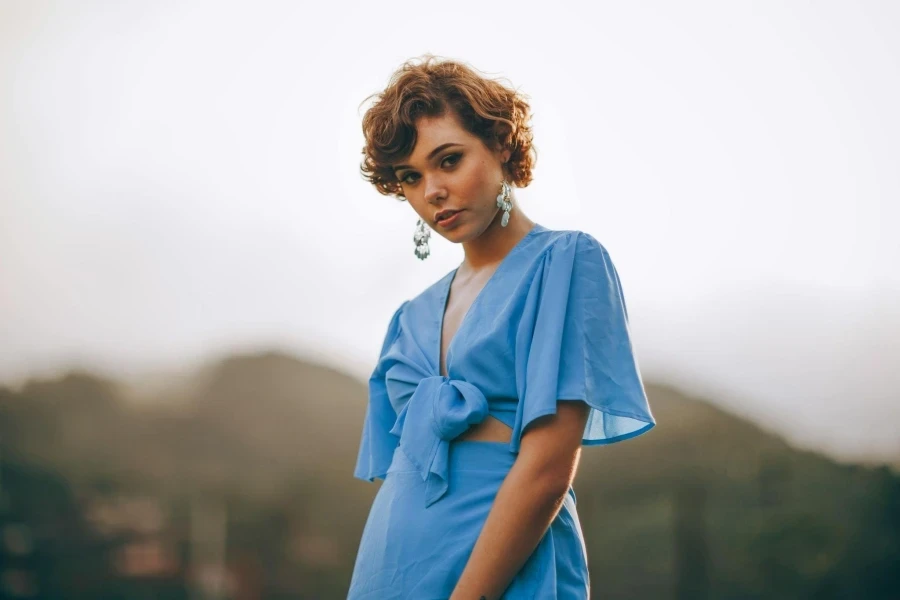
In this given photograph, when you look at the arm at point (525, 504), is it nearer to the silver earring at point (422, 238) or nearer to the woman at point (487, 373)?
the woman at point (487, 373)

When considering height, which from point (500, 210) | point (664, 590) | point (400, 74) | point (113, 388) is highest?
point (400, 74)

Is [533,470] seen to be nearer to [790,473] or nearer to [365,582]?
[365,582]

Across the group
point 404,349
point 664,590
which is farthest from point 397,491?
point 664,590

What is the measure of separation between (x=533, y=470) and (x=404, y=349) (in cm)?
33

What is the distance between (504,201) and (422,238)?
0.17 meters

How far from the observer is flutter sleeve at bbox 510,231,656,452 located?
99 cm

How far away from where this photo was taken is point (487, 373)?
3.49 feet

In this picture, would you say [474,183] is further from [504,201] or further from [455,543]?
[455,543]

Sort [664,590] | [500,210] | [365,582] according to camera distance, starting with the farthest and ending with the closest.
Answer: [664,590], [500,210], [365,582]

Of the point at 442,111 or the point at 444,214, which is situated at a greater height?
the point at 442,111

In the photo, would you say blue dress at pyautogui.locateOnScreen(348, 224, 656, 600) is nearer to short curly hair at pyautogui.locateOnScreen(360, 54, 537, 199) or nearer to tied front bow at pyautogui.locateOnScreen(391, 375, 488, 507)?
tied front bow at pyautogui.locateOnScreen(391, 375, 488, 507)

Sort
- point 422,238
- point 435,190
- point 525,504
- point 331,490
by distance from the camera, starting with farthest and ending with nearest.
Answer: point 331,490, point 422,238, point 435,190, point 525,504

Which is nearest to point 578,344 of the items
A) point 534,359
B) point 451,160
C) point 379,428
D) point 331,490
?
point 534,359

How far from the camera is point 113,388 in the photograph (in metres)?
3.66
